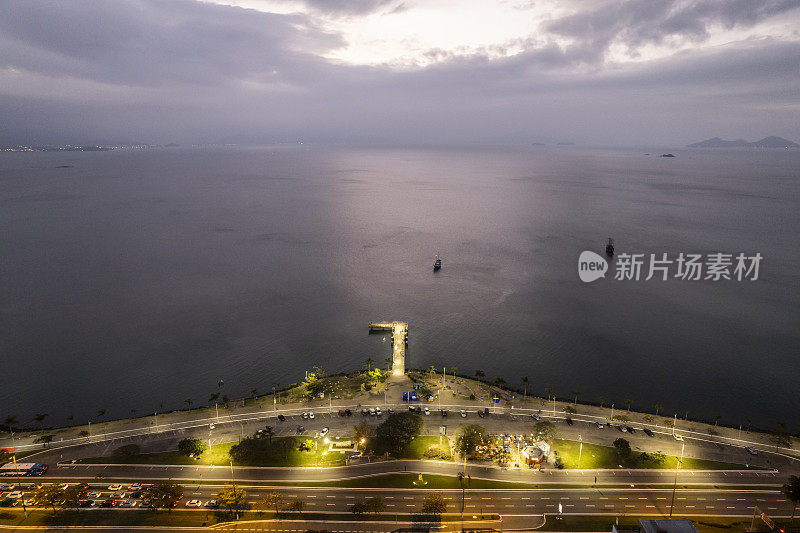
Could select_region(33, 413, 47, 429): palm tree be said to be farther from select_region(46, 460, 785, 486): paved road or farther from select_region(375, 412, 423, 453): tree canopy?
select_region(375, 412, 423, 453): tree canopy

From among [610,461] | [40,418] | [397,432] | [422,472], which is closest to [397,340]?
[397,432]

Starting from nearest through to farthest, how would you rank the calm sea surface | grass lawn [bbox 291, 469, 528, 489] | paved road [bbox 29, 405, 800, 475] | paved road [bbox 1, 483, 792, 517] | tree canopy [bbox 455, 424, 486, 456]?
paved road [bbox 1, 483, 792, 517] < grass lawn [bbox 291, 469, 528, 489] < tree canopy [bbox 455, 424, 486, 456] < paved road [bbox 29, 405, 800, 475] < the calm sea surface

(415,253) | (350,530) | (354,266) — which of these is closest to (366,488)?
(350,530)

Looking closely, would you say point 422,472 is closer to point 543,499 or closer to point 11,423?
point 543,499

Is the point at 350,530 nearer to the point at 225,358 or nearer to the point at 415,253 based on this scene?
the point at 225,358

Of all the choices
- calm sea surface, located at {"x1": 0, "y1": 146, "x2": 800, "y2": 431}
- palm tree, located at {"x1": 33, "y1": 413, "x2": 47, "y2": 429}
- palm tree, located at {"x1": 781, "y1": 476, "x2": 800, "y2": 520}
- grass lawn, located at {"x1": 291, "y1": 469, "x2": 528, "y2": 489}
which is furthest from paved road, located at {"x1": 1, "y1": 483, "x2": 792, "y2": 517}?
calm sea surface, located at {"x1": 0, "y1": 146, "x2": 800, "y2": 431}

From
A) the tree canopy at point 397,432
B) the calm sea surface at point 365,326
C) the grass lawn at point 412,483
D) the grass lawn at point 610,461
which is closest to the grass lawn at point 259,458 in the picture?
the grass lawn at point 412,483
